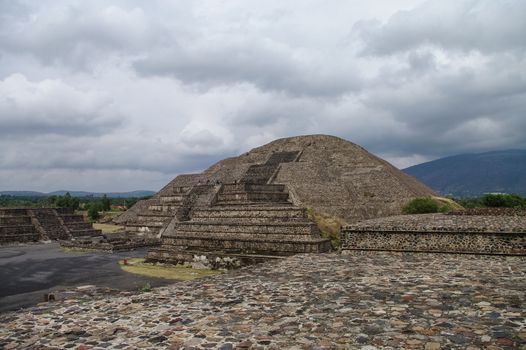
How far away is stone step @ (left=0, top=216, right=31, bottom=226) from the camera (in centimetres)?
3058

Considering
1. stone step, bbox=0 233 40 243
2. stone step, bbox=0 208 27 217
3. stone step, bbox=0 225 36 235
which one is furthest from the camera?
stone step, bbox=0 208 27 217

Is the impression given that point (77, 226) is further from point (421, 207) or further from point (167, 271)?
point (421, 207)

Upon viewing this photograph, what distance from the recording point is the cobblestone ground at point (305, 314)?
18.5 ft

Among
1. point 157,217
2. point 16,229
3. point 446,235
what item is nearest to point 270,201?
point 157,217

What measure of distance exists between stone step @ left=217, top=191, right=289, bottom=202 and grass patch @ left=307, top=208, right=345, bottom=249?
11.6ft

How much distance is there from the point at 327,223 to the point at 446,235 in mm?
10261

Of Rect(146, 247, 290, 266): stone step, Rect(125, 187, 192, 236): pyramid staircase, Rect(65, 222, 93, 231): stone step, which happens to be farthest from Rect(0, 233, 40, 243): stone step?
Rect(146, 247, 290, 266): stone step

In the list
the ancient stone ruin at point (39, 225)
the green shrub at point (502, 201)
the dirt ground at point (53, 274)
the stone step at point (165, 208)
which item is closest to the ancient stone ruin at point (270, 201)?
the stone step at point (165, 208)

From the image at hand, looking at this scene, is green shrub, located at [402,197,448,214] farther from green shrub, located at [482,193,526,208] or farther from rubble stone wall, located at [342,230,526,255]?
rubble stone wall, located at [342,230,526,255]

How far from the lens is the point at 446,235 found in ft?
42.6

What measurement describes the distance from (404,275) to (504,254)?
14.5 ft

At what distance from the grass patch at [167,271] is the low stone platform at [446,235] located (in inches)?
209

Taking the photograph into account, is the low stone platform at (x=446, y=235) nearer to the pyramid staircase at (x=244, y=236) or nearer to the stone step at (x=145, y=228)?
the pyramid staircase at (x=244, y=236)

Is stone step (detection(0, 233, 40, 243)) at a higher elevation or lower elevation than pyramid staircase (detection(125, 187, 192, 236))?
lower
